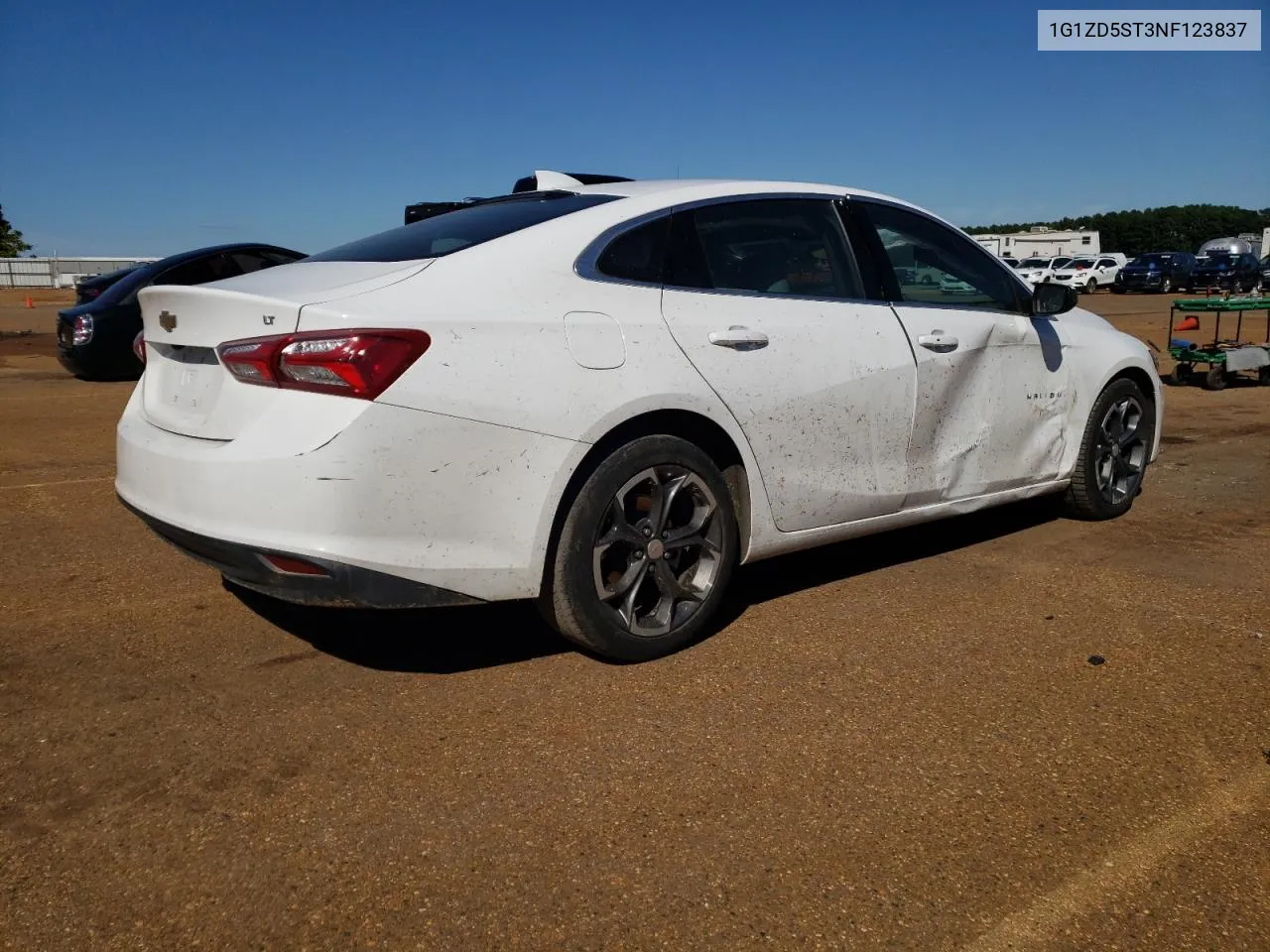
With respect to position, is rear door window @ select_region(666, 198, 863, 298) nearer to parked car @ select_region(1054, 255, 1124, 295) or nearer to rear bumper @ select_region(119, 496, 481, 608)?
rear bumper @ select_region(119, 496, 481, 608)

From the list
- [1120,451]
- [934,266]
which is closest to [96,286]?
[934,266]

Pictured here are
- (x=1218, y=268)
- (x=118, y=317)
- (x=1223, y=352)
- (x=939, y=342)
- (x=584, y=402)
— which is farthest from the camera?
(x=1218, y=268)

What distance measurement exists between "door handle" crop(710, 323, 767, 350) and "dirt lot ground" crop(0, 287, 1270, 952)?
103 centimetres

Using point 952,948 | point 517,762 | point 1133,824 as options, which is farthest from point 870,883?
point 517,762

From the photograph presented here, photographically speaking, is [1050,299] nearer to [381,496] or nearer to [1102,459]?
[1102,459]

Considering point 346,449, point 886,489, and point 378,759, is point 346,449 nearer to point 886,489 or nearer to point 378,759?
point 378,759

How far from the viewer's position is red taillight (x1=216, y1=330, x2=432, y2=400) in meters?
2.96

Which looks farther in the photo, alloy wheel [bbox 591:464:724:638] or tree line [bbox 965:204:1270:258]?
tree line [bbox 965:204:1270:258]

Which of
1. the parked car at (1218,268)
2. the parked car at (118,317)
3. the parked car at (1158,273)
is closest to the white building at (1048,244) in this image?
the parked car at (1218,268)

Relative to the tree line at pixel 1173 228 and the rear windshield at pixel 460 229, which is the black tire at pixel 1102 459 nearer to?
the rear windshield at pixel 460 229

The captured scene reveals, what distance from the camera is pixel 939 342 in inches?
172

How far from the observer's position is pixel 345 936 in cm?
217

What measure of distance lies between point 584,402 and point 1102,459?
3.32 metres

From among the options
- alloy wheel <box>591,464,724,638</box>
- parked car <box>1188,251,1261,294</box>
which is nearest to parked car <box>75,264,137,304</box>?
alloy wheel <box>591,464,724,638</box>
